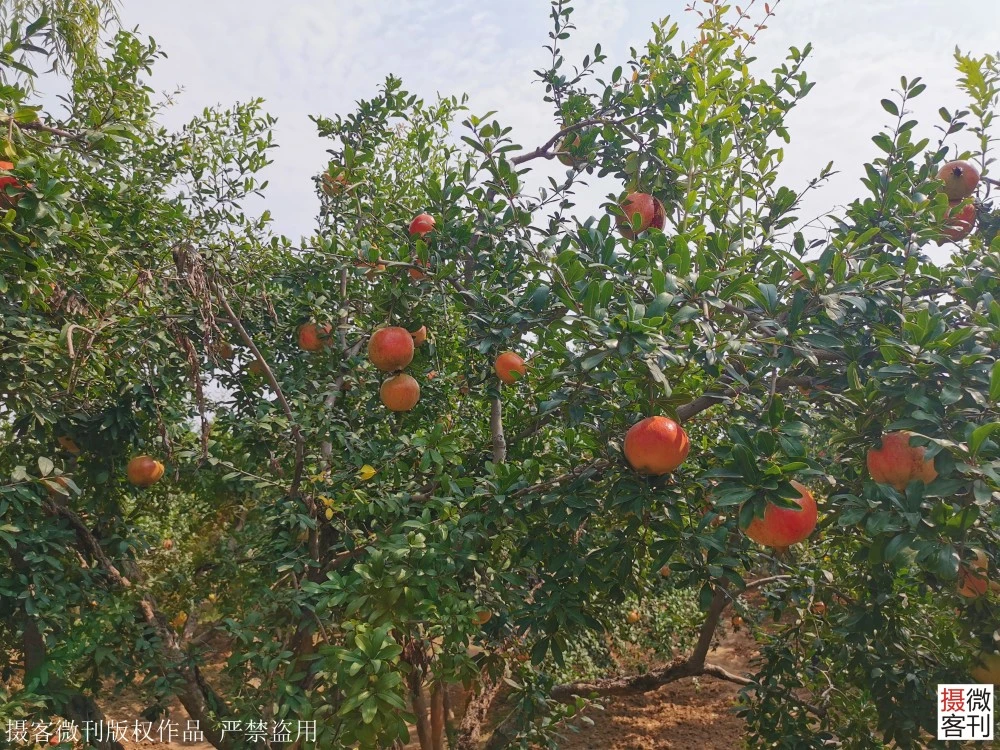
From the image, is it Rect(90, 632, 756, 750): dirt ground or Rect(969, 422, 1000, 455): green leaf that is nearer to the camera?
Rect(969, 422, 1000, 455): green leaf

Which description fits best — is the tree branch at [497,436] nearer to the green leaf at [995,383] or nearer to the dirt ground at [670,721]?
the green leaf at [995,383]

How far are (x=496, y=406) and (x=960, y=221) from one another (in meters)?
2.16

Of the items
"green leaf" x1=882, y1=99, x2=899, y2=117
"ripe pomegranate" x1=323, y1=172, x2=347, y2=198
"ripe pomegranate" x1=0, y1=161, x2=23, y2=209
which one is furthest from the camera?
"ripe pomegranate" x1=323, y1=172, x2=347, y2=198

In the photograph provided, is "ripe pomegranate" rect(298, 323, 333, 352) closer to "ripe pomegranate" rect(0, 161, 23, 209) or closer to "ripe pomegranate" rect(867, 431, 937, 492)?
"ripe pomegranate" rect(0, 161, 23, 209)

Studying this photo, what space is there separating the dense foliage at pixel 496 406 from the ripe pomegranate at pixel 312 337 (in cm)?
9

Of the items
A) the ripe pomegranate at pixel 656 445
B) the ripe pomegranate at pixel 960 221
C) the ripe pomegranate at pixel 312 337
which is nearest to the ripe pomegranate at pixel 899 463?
the ripe pomegranate at pixel 656 445

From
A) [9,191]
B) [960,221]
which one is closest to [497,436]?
[9,191]

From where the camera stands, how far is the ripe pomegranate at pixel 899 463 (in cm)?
175

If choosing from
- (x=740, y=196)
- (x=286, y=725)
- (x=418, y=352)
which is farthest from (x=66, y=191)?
(x=740, y=196)

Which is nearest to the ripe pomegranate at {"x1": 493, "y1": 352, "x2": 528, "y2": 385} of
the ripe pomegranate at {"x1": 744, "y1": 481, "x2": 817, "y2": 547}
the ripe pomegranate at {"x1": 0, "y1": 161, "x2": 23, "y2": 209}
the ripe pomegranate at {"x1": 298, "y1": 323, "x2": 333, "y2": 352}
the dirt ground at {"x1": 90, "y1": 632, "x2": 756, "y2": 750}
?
the ripe pomegranate at {"x1": 298, "y1": 323, "x2": 333, "y2": 352}

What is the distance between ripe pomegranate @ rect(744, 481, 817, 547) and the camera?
1789 millimetres

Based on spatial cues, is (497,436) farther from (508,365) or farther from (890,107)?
(890,107)

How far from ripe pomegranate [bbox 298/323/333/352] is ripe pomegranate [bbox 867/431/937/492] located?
2.68 m

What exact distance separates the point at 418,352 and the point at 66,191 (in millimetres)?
1543
